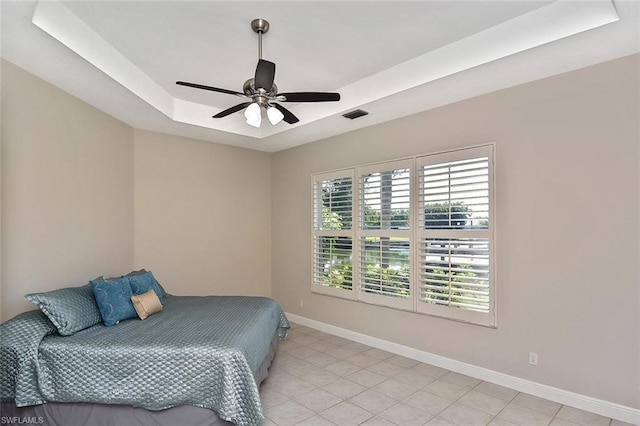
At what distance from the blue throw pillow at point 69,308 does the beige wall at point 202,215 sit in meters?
1.57

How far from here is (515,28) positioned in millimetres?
2566

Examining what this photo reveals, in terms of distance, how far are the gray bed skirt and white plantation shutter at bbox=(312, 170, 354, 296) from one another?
2.57 m

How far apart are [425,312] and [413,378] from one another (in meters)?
0.69

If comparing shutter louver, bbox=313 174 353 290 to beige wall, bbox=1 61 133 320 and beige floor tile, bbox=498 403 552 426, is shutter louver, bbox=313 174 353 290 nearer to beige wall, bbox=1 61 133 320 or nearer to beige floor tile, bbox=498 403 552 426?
beige floor tile, bbox=498 403 552 426

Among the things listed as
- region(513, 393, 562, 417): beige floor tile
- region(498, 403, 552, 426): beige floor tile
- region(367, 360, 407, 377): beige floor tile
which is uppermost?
region(498, 403, 552, 426): beige floor tile

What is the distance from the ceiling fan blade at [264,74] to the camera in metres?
2.32

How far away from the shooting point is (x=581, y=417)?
2.64 metres

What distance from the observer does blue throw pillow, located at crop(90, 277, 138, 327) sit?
2.92 m

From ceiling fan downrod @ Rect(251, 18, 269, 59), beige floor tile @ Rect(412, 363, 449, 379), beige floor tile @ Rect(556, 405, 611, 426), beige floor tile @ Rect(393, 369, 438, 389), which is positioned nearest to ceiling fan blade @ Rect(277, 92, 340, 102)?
ceiling fan downrod @ Rect(251, 18, 269, 59)

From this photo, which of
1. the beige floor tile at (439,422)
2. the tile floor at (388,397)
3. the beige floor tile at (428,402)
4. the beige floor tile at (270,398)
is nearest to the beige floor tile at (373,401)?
the tile floor at (388,397)

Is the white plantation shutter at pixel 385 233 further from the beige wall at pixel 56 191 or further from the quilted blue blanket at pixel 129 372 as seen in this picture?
the beige wall at pixel 56 191

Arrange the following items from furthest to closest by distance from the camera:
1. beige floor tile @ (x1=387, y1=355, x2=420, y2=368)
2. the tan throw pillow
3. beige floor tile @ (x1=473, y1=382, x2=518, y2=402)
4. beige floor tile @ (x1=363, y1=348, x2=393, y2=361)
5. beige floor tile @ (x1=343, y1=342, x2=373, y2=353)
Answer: beige floor tile @ (x1=343, y1=342, x2=373, y2=353) → beige floor tile @ (x1=363, y1=348, x2=393, y2=361) → beige floor tile @ (x1=387, y1=355, x2=420, y2=368) → the tan throw pillow → beige floor tile @ (x1=473, y1=382, x2=518, y2=402)

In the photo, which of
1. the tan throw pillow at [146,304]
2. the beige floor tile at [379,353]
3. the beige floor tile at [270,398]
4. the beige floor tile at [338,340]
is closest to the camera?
the beige floor tile at [270,398]

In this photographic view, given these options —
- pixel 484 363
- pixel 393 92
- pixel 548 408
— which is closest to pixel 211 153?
pixel 393 92
